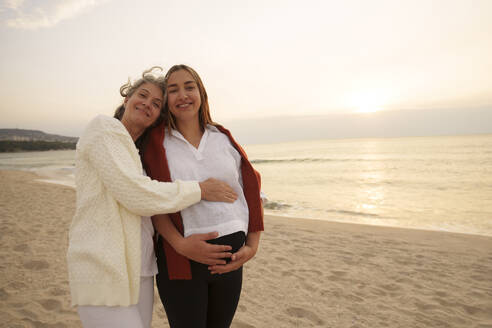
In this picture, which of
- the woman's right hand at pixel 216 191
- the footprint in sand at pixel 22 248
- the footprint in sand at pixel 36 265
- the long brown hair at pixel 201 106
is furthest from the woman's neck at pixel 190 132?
the footprint in sand at pixel 22 248

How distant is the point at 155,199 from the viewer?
4.14 feet

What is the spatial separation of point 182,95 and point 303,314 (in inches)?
115

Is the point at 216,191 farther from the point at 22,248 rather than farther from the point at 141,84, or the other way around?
the point at 22,248

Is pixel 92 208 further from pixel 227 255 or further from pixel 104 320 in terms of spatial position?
pixel 227 255

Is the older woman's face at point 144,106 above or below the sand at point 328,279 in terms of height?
above

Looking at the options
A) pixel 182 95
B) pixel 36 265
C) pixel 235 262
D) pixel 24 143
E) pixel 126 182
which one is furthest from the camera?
pixel 24 143

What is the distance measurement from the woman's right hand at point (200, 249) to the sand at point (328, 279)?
6.48ft

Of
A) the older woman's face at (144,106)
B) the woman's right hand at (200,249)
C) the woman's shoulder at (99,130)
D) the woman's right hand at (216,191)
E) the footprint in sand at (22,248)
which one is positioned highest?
the older woman's face at (144,106)

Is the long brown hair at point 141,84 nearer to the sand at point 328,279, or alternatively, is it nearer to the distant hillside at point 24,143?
the sand at point 328,279

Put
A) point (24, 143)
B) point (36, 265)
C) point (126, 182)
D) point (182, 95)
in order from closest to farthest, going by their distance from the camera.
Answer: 1. point (126, 182)
2. point (182, 95)
3. point (36, 265)
4. point (24, 143)

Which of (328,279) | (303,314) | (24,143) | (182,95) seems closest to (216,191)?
(182,95)

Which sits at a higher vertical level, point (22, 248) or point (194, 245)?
point (194, 245)

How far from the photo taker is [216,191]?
4.89ft

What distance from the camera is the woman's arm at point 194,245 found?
142cm
